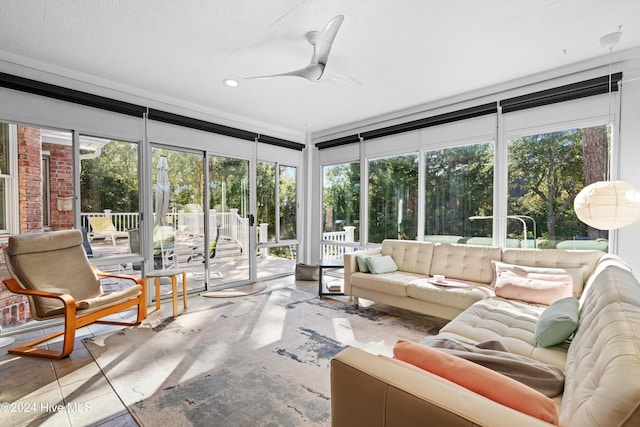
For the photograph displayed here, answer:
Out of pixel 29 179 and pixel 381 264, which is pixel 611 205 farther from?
pixel 29 179

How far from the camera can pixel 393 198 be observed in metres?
4.96

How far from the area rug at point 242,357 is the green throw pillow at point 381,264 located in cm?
49

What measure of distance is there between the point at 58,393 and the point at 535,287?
3637 millimetres

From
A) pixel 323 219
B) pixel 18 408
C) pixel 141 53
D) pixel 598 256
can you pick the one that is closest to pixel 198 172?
pixel 141 53

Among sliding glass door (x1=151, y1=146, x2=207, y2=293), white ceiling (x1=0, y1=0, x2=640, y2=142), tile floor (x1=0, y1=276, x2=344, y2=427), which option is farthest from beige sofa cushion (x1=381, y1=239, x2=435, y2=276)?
tile floor (x1=0, y1=276, x2=344, y2=427)

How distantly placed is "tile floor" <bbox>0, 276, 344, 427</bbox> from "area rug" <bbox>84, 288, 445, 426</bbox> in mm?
79

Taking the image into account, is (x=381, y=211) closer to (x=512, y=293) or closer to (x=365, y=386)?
(x=512, y=293)

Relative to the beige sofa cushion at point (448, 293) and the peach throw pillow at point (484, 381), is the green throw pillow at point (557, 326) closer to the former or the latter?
the peach throw pillow at point (484, 381)

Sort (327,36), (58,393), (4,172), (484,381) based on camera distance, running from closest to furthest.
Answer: (484,381)
(58,393)
(327,36)
(4,172)

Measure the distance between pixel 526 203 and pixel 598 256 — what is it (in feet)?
3.23

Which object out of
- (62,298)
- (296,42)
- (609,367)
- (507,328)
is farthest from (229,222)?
(609,367)

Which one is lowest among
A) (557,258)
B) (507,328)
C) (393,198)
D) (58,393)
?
(58,393)

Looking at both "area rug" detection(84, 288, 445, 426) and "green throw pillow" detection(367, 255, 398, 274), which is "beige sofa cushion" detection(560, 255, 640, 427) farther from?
"green throw pillow" detection(367, 255, 398, 274)

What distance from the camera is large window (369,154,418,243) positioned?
4711 millimetres
